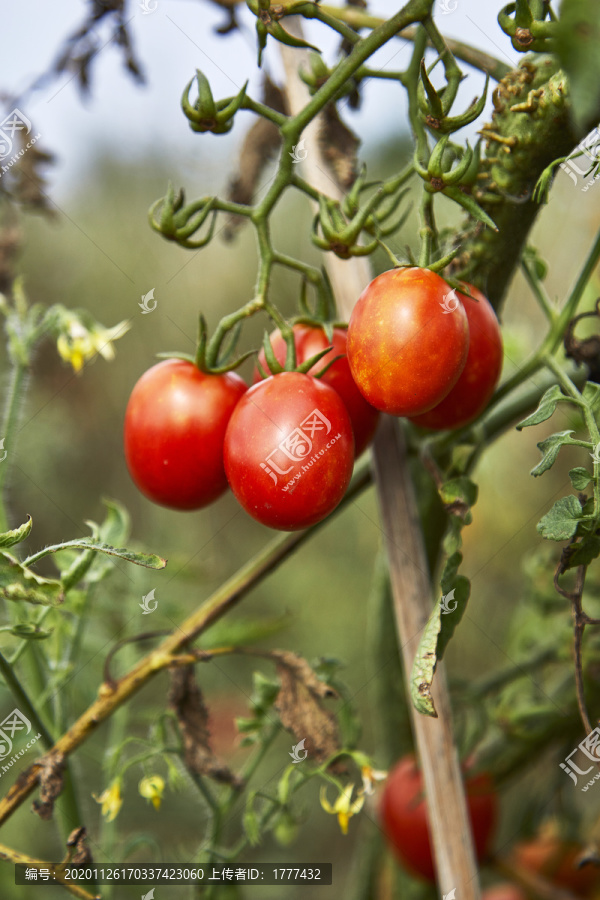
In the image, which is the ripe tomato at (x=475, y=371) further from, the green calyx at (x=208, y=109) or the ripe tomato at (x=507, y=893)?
the ripe tomato at (x=507, y=893)

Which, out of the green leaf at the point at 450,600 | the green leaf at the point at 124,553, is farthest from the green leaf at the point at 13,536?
the green leaf at the point at 450,600

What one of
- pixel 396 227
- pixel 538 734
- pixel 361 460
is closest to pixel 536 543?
pixel 538 734

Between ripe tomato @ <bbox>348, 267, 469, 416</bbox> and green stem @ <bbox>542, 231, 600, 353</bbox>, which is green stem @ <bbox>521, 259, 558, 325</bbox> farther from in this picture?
ripe tomato @ <bbox>348, 267, 469, 416</bbox>

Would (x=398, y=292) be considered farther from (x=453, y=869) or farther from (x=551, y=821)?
(x=551, y=821)

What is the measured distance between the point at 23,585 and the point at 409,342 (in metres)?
0.23

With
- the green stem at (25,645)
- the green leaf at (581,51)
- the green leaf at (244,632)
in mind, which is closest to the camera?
the green leaf at (581,51)

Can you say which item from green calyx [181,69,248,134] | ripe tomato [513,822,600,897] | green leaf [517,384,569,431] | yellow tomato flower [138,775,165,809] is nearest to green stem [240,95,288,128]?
green calyx [181,69,248,134]

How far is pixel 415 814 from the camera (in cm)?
67

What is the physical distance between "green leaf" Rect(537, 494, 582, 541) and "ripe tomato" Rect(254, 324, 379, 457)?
0.14 metres

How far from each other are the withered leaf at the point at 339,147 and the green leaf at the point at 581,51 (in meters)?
0.30

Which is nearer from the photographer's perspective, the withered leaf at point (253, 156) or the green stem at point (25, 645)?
the green stem at point (25, 645)

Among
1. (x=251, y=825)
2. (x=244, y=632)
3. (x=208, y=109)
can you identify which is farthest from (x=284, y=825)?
(x=208, y=109)

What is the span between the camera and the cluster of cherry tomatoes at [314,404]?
1.20 feet

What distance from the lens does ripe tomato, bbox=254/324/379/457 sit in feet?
1.46
